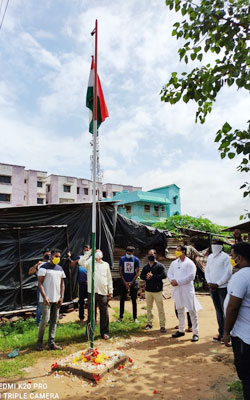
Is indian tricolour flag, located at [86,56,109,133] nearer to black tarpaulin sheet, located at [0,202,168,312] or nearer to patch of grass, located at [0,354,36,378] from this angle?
black tarpaulin sheet, located at [0,202,168,312]

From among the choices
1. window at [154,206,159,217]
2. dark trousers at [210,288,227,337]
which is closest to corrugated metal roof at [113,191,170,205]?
window at [154,206,159,217]

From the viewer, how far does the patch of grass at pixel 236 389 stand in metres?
4.12

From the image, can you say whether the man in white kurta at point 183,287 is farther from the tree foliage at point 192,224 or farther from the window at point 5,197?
the window at point 5,197

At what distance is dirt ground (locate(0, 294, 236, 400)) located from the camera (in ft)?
14.3

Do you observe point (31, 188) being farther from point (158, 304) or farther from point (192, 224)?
point (158, 304)

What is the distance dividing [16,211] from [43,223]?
2.87 feet

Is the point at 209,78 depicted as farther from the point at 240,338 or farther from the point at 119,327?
the point at 119,327

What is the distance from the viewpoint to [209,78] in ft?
15.7

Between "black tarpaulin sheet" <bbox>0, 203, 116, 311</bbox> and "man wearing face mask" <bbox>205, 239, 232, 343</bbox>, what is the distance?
335cm

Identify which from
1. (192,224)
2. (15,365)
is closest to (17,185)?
(192,224)

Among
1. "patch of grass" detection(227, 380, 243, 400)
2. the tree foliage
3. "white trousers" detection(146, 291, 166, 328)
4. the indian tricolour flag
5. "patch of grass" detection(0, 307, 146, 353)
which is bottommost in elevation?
"patch of grass" detection(0, 307, 146, 353)

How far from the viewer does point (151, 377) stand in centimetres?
493

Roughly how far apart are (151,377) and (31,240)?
545 centimetres

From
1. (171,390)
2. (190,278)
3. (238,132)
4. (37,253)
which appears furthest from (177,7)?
(37,253)
